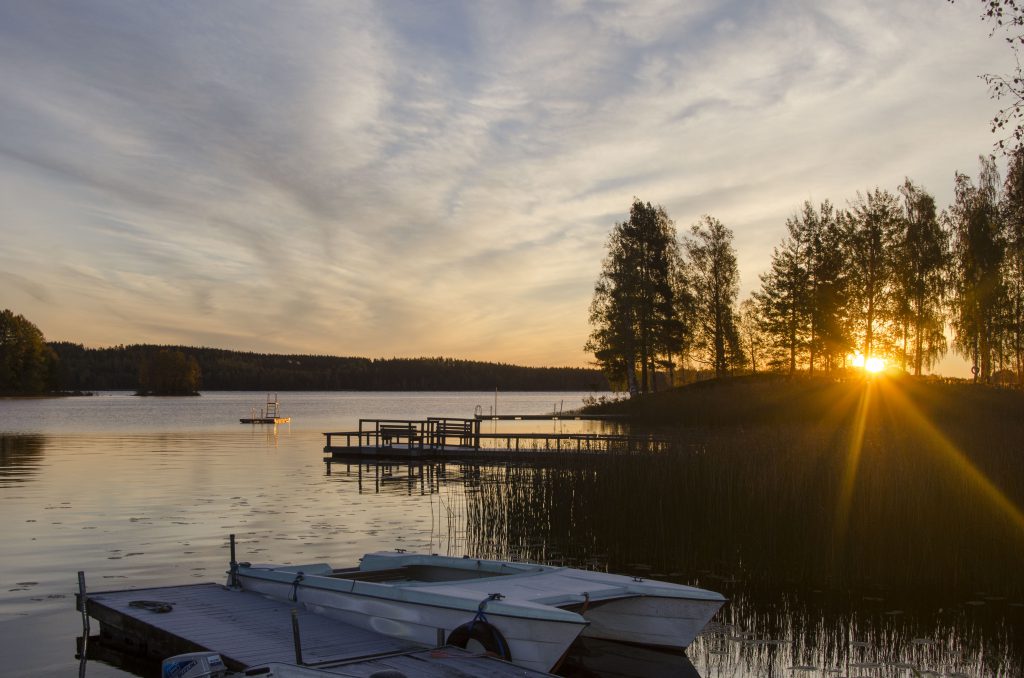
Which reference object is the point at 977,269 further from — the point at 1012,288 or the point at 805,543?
the point at 805,543

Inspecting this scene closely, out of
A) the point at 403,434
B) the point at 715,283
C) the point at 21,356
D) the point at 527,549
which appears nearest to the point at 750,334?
the point at 715,283

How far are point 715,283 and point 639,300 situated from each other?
5588 millimetres

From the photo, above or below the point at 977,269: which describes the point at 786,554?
below

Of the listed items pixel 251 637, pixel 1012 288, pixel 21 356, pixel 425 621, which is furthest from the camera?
pixel 21 356

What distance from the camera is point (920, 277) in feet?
165

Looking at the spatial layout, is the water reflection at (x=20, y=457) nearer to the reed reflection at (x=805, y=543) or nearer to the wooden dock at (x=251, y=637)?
the reed reflection at (x=805, y=543)

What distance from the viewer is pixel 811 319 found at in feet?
181

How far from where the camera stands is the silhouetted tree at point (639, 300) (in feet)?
189

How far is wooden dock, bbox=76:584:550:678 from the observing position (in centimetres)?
731

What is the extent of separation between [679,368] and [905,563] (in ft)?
168

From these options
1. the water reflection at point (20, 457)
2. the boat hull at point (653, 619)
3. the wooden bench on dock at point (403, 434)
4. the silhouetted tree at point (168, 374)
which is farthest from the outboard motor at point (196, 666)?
the silhouetted tree at point (168, 374)

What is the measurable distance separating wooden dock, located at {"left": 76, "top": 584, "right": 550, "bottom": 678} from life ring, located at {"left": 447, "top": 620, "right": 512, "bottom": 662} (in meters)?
0.11

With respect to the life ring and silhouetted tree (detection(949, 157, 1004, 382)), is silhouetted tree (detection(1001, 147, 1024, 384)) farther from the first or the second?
the life ring

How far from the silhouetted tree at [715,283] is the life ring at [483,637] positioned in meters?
52.9
